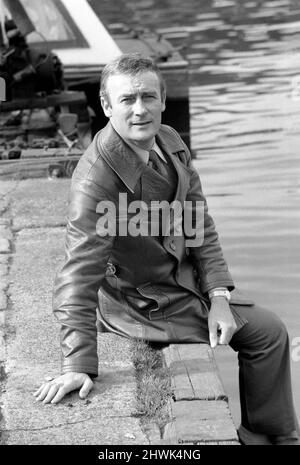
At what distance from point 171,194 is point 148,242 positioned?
21 cm

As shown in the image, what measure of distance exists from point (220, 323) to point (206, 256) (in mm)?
319

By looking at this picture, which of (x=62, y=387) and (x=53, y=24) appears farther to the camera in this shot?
(x=53, y=24)

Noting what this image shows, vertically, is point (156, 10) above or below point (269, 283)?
above

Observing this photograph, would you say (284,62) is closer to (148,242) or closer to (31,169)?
(31,169)

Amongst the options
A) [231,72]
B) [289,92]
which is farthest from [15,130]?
[231,72]

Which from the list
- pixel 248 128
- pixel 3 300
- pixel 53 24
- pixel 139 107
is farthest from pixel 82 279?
pixel 53 24

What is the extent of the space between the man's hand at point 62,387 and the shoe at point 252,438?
69 cm

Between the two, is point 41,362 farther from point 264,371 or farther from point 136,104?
point 136,104

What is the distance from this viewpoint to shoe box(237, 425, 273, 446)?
4.65 metres

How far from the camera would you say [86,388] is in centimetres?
432

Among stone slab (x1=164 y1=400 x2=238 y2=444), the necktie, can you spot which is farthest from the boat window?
stone slab (x1=164 y1=400 x2=238 y2=444)

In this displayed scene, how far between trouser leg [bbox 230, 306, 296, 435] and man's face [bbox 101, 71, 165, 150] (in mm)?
791

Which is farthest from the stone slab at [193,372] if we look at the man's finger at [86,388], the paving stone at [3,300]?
the paving stone at [3,300]

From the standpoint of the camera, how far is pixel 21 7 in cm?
1261
